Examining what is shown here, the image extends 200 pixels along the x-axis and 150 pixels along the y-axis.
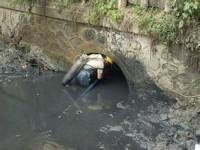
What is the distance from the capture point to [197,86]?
8.64 metres

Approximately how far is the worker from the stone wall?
0.18 meters

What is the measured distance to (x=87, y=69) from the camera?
10.0 metres

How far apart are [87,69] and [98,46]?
1.77 feet

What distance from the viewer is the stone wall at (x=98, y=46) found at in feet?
29.1

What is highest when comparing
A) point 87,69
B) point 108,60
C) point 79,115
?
point 108,60

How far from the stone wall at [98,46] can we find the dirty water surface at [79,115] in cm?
32

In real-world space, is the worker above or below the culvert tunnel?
above

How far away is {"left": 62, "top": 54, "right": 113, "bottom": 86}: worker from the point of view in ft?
32.6

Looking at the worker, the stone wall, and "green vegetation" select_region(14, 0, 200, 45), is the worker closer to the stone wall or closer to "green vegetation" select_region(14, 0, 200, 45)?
the stone wall

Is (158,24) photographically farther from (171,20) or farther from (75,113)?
(75,113)

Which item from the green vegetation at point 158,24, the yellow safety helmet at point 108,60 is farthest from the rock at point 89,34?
the green vegetation at point 158,24

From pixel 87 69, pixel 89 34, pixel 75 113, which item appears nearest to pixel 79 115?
pixel 75 113

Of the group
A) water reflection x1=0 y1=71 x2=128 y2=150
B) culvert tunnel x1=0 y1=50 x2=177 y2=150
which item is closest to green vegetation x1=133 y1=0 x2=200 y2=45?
culvert tunnel x1=0 y1=50 x2=177 y2=150

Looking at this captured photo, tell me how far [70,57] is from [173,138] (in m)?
3.31
